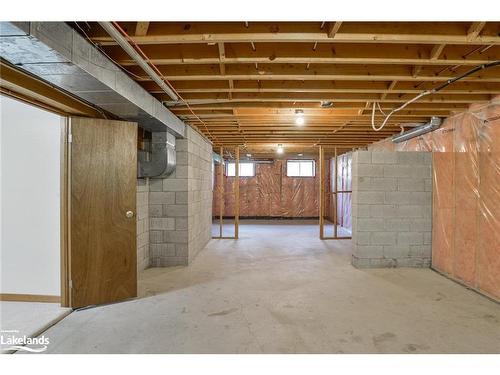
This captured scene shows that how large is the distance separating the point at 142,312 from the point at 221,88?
2.19 m

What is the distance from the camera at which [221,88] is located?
8.86ft

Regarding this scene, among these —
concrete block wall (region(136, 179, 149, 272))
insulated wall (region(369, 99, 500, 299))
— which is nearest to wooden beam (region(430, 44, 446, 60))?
insulated wall (region(369, 99, 500, 299))

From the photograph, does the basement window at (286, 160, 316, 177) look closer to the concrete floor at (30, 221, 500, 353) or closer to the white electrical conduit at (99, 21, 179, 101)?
the concrete floor at (30, 221, 500, 353)

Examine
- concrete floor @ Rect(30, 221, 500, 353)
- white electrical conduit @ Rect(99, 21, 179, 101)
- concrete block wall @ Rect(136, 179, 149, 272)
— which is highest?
white electrical conduit @ Rect(99, 21, 179, 101)

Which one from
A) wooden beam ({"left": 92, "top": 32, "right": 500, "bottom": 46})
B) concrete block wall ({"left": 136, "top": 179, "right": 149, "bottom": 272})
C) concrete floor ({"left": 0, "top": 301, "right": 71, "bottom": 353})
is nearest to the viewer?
wooden beam ({"left": 92, "top": 32, "right": 500, "bottom": 46})

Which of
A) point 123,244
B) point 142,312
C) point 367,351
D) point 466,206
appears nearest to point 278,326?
point 367,351

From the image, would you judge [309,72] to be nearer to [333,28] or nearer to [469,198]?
[333,28]

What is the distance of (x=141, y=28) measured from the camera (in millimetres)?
1753

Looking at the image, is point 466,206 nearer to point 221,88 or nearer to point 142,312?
point 221,88

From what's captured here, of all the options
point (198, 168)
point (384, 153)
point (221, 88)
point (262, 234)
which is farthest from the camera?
Answer: point (262, 234)

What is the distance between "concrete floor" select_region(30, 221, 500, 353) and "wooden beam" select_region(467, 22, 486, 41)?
210 centimetres

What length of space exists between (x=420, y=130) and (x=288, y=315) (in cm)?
326

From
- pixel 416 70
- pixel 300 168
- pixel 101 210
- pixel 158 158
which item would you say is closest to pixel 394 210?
Answer: pixel 416 70

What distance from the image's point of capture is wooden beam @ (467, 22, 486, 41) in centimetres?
173
